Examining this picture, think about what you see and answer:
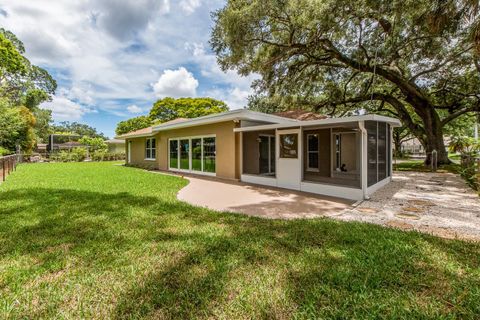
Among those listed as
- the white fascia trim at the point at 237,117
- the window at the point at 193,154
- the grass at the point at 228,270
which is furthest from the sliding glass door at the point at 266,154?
the grass at the point at 228,270

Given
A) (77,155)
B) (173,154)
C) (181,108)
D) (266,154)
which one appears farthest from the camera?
(181,108)

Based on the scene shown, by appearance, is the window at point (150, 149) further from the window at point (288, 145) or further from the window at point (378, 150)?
the window at point (378, 150)

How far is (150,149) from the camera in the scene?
17156mm

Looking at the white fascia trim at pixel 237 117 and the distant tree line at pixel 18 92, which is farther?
the distant tree line at pixel 18 92

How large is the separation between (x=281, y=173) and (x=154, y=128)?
1010 cm

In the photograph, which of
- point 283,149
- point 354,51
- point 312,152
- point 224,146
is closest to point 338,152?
point 312,152

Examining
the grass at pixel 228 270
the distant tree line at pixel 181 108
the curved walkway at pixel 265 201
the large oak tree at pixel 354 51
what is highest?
the distant tree line at pixel 181 108

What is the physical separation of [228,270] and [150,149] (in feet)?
52.0

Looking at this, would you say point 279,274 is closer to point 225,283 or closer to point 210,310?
point 225,283

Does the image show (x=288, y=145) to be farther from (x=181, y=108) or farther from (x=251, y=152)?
(x=181, y=108)

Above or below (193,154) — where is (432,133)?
above

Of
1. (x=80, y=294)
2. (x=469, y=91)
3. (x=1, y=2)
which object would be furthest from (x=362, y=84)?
(x=1, y=2)

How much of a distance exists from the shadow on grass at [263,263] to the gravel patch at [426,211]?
0.72 meters

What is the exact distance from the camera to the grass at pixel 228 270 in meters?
2.15
